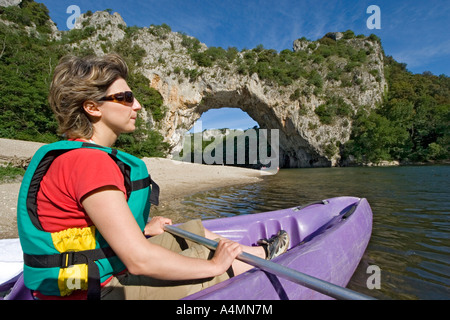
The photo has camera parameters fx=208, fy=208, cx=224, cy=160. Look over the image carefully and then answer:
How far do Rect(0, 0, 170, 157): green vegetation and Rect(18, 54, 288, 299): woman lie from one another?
1913cm

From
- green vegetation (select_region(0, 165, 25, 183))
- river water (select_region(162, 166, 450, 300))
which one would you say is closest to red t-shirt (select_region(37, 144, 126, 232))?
river water (select_region(162, 166, 450, 300))

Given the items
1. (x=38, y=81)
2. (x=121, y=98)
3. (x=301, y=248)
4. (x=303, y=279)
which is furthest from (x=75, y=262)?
(x=38, y=81)

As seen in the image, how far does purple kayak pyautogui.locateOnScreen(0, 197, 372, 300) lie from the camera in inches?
52.1

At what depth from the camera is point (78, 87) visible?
3.51ft

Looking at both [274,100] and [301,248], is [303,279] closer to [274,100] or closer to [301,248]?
[301,248]

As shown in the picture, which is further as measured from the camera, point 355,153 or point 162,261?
point 355,153

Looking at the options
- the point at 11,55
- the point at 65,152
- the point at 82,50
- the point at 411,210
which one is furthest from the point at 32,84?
the point at 411,210

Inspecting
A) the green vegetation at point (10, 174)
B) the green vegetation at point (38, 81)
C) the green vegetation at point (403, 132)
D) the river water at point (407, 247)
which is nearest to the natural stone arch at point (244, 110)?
the green vegetation at point (38, 81)

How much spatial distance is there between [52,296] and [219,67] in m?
31.2

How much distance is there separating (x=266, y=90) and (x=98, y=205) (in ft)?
107

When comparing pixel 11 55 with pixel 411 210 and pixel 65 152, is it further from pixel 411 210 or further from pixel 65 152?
pixel 411 210

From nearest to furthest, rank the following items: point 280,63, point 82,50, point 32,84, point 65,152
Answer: point 65,152 → point 32,84 → point 82,50 → point 280,63

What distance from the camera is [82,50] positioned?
25.3m

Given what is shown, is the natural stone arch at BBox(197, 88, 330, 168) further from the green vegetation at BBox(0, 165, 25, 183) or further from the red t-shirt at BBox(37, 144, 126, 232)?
the red t-shirt at BBox(37, 144, 126, 232)
